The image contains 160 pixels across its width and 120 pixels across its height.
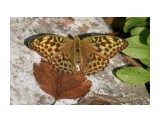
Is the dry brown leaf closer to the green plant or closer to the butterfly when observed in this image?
the butterfly

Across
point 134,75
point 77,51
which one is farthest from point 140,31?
point 77,51

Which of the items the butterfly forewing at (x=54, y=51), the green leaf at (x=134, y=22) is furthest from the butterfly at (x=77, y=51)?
the green leaf at (x=134, y=22)

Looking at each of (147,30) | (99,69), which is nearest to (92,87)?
(99,69)

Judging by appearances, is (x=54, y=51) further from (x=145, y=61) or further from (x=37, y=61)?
(x=145, y=61)

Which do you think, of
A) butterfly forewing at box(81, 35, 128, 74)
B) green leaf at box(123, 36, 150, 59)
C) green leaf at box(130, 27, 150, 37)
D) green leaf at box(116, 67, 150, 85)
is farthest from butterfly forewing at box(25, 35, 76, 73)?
green leaf at box(130, 27, 150, 37)

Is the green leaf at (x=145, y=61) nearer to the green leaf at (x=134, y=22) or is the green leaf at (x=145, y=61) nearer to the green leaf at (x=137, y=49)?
the green leaf at (x=137, y=49)
